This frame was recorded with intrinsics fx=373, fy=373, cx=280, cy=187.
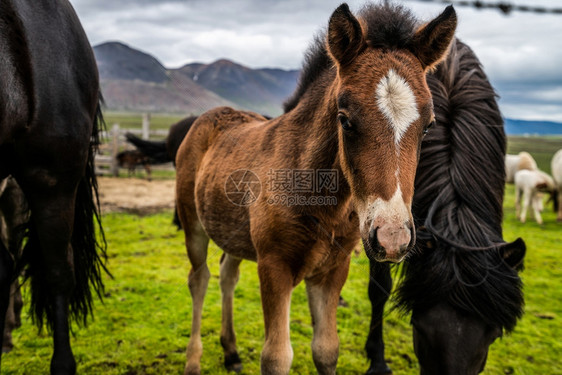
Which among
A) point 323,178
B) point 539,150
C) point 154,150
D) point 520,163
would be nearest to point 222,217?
point 323,178

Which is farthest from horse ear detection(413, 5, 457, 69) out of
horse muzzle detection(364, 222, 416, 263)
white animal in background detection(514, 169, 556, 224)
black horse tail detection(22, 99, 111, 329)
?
white animal in background detection(514, 169, 556, 224)

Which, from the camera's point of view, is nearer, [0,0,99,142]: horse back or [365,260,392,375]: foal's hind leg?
[0,0,99,142]: horse back

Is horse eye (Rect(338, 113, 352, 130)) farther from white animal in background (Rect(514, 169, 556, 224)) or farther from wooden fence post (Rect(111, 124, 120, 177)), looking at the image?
wooden fence post (Rect(111, 124, 120, 177))

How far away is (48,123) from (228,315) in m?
2.38

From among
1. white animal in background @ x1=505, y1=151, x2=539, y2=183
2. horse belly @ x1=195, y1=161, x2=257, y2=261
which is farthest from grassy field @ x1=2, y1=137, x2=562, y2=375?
white animal in background @ x1=505, y1=151, x2=539, y2=183

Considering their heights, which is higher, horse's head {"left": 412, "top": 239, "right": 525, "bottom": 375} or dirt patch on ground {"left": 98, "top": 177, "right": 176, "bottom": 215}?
horse's head {"left": 412, "top": 239, "right": 525, "bottom": 375}

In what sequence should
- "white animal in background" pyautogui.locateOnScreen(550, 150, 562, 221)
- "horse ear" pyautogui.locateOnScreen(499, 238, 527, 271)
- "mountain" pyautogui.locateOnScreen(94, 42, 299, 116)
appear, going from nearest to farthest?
1. "horse ear" pyautogui.locateOnScreen(499, 238, 527, 271)
2. "mountain" pyautogui.locateOnScreen(94, 42, 299, 116)
3. "white animal in background" pyautogui.locateOnScreen(550, 150, 562, 221)

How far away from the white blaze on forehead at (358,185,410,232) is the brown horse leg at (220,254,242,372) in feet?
7.88

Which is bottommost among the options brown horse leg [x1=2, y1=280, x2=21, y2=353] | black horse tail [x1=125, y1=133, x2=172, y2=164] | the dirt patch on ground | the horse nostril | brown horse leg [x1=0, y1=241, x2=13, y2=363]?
brown horse leg [x1=2, y1=280, x2=21, y2=353]

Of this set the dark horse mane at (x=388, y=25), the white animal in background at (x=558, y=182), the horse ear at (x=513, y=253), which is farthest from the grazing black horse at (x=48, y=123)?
the white animal in background at (x=558, y=182)

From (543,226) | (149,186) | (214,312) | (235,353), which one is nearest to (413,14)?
(235,353)

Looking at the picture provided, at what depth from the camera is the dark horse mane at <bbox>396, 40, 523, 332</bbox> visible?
7.32 ft
